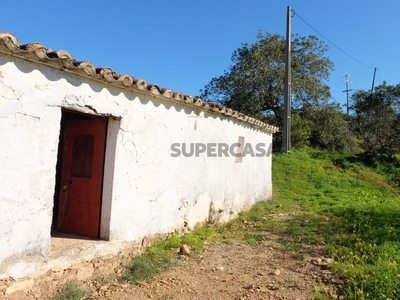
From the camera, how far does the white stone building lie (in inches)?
125

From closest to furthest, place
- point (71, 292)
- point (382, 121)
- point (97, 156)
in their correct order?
point (71, 292)
point (97, 156)
point (382, 121)

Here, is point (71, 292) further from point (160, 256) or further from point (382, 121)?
point (382, 121)

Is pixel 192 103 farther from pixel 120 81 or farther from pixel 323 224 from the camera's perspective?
pixel 323 224

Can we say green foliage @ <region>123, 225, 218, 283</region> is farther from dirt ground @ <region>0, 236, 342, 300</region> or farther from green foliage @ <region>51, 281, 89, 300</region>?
green foliage @ <region>51, 281, 89, 300</region>

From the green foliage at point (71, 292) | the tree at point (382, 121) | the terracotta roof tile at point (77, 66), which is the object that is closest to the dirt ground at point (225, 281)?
the green foliage at point (71, 292)

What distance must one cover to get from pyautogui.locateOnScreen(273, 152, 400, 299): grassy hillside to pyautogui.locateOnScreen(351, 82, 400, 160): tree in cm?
114

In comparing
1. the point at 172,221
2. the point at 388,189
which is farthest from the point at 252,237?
the point at 388,189

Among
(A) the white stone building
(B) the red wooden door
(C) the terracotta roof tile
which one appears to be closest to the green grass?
(A) the white stone building

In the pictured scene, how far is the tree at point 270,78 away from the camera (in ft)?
56.1

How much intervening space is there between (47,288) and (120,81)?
258 centimetres

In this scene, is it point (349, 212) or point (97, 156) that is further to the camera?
point (349, 212)

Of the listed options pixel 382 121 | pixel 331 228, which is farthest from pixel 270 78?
pixel 331 228

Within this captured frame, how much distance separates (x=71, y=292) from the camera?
3455 millimetres

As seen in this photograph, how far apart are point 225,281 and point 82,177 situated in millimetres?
2548
